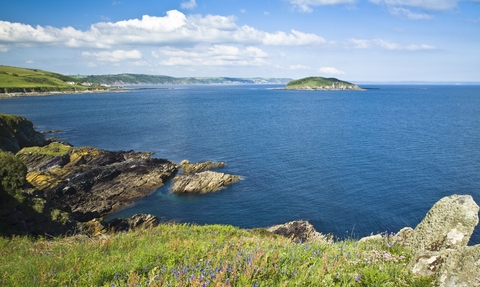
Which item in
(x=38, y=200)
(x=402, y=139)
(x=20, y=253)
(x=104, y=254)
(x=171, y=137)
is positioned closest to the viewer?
(x=104, y=254)

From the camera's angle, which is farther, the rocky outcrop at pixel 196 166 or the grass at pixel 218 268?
the rocky outcrop at pixel 196 166

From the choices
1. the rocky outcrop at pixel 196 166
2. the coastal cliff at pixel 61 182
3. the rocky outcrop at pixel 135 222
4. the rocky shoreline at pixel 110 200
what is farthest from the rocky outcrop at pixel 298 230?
the rocky outcrop at pixel 196 166

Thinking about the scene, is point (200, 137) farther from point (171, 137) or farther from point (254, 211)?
point (254, 211)

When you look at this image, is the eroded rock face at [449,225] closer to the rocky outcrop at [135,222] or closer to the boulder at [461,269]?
the boulder at [461,269]

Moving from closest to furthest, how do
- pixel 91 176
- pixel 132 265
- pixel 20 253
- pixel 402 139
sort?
pixel 132 265 → pixel 20 253 → pixel 91 176 → pixel 402 139

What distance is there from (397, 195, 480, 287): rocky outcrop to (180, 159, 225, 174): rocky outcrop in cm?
4171

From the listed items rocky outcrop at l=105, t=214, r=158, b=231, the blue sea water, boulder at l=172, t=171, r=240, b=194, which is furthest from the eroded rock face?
boulder at l=172, t=171, r=240, b=194

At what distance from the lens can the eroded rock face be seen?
326 inches

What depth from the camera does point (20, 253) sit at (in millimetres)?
10914

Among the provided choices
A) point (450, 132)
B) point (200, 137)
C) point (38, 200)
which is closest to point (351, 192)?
point (38, 200)

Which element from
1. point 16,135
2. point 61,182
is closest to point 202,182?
point 61,182

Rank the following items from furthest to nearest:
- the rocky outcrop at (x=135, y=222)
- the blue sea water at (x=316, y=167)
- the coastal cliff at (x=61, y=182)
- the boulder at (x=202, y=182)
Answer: the boulder at (x=202, y=182)
the blue sea water at (x=316, y=167)
the rocky outcrop at (x=135, y=222)
the coastal cliff at (x=61, y=182)

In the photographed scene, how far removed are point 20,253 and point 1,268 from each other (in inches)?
105

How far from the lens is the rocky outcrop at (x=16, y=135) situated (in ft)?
178
